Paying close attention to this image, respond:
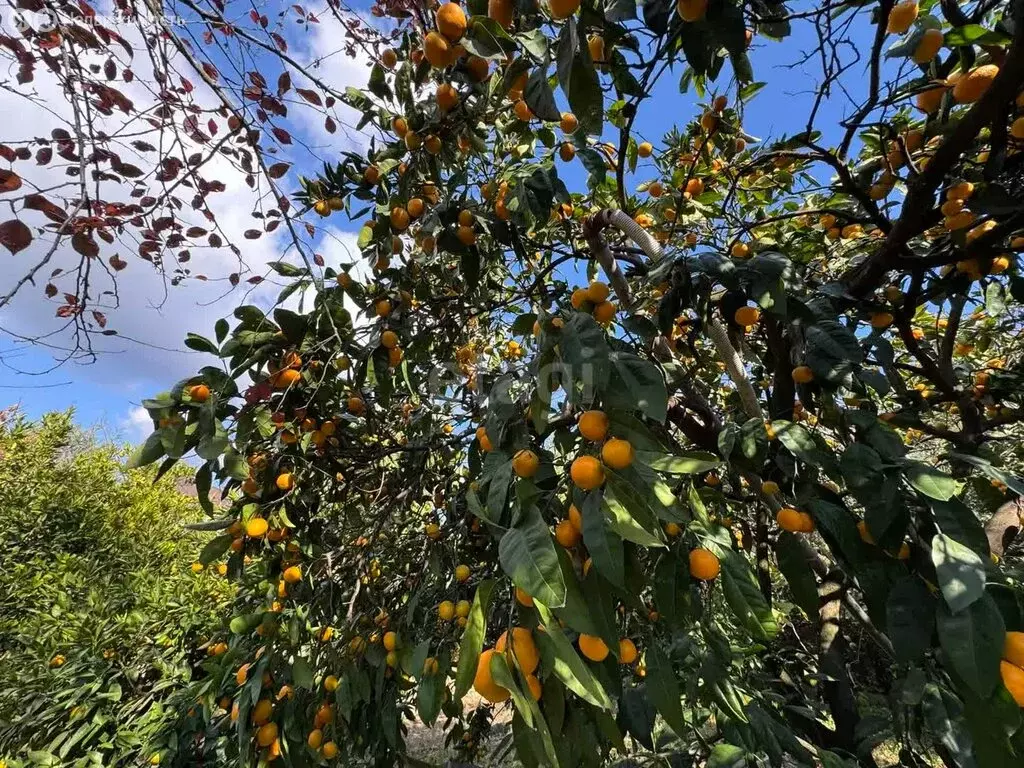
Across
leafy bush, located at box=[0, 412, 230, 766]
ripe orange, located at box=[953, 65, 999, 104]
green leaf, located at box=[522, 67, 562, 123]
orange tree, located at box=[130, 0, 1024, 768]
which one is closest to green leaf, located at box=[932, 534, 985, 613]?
orange tree, located at box=[130, 0, 1024, 768]

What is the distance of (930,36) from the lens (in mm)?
902

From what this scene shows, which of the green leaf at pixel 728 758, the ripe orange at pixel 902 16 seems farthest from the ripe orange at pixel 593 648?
the ripe orange at pixel 902 16

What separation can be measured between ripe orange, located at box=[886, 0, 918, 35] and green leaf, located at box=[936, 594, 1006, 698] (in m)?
1.06

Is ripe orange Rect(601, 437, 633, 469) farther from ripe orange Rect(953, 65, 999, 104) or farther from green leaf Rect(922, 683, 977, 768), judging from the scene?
ripe orange Rect(953, 65, 999, 104)

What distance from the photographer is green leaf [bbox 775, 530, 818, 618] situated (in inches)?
34.5

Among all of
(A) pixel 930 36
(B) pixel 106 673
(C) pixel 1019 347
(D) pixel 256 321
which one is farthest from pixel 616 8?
(B) pixel 106 673

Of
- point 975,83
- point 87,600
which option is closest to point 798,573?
point 975,83

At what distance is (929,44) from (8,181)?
189cm

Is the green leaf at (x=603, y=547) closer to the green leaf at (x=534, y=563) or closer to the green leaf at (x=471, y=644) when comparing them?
the green leaf at (x=534, y=563)

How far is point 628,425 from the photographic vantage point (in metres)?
0.75

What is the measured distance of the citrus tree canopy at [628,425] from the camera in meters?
0.69

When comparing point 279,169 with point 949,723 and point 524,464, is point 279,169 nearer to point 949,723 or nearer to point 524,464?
point 524,464

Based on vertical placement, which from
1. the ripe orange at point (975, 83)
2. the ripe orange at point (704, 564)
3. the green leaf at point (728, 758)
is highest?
the ripe orange at point (975, 83)

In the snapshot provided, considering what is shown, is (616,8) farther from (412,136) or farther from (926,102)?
(926,102)
